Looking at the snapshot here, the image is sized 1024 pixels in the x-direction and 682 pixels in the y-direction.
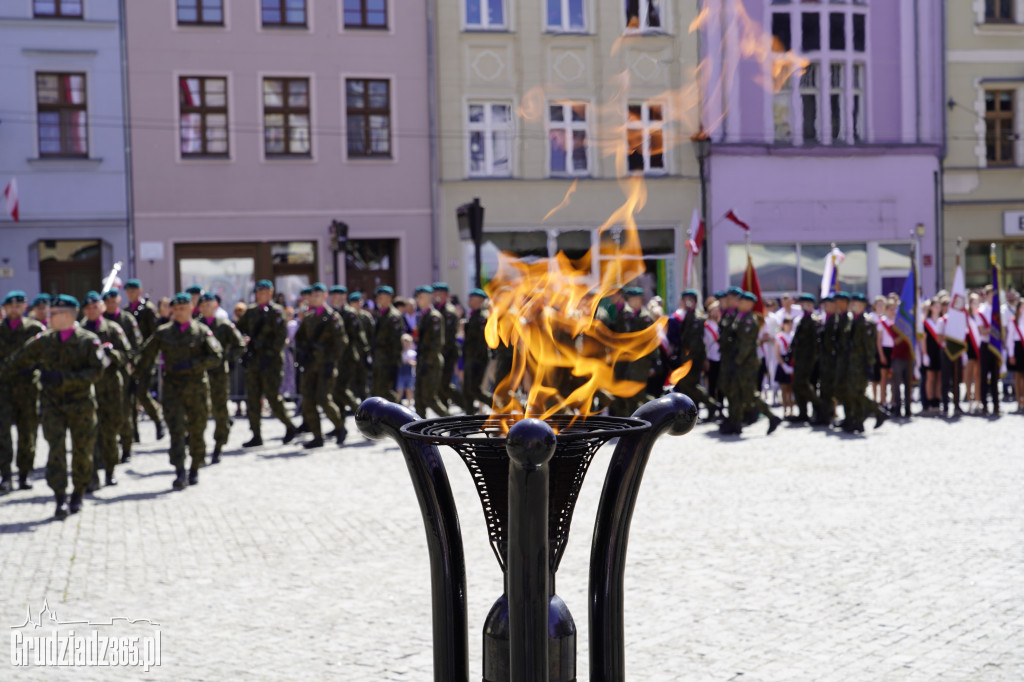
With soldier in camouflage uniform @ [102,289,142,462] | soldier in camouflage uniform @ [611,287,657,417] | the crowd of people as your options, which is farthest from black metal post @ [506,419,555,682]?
soldier in camouflage uniform @ [611,287,657,417]

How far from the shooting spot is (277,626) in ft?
20.9

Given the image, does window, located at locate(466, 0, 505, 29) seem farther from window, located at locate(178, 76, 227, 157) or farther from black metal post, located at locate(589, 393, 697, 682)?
black metal post, located at locate(589, 393, 697, 682)

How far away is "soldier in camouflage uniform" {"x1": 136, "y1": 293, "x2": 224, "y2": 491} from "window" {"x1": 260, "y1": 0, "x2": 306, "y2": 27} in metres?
16.9

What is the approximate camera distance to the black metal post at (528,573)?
346cm

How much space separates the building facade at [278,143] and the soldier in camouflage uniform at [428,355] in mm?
10176

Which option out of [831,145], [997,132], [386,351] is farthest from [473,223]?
[997,132]

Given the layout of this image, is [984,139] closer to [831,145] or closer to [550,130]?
[831,145]

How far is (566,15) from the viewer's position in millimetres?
28156

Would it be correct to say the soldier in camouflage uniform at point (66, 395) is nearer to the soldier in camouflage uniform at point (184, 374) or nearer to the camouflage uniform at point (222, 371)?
the soldier in camouflage uniform at point (184, 374)

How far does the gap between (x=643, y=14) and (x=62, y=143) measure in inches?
533

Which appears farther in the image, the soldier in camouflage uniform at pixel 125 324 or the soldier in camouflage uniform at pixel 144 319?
the soldier in camouflage uniform at pixel 144 319

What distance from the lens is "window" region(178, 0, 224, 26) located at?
2638 centimetres

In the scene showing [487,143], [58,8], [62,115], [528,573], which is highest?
[58,8]

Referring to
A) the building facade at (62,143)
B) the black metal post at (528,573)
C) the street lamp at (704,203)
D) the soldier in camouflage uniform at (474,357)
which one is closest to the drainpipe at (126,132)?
the building facade at (62,143)
